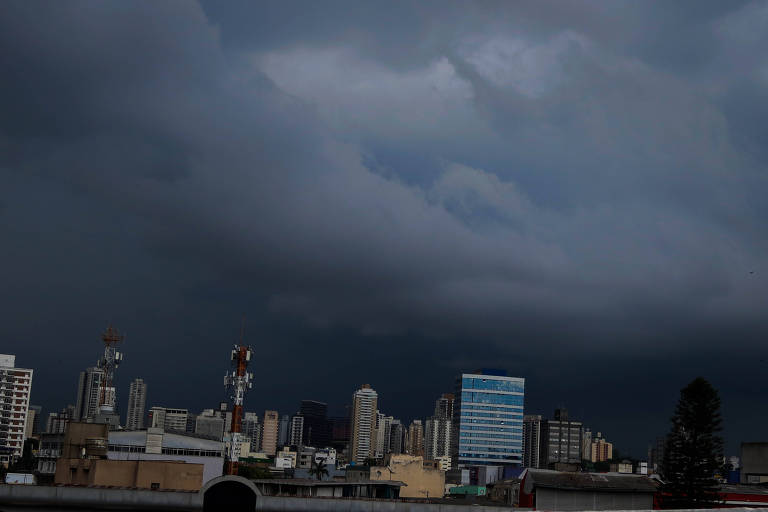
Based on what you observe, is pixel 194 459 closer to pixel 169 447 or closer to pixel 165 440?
pixel 169 447

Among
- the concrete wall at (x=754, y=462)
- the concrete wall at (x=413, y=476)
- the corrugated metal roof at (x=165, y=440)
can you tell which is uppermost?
the concrete wall at (x=754, y=462)

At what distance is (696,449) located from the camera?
224 ft

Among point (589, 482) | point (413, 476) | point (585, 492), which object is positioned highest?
point (589, 482)

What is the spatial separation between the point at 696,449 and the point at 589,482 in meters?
8.86

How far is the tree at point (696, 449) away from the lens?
68.2 m

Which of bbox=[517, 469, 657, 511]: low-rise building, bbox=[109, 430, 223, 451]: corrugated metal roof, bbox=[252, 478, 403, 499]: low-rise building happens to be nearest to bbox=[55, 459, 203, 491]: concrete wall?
bbox=[252, 478, 403, 499]: low-rise building

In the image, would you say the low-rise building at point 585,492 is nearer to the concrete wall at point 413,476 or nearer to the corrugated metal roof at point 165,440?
the corrugated metal roof at point 165,440

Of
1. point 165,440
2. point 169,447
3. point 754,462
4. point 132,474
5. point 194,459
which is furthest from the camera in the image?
point 165,440

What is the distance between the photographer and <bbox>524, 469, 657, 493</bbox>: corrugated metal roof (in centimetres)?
7056

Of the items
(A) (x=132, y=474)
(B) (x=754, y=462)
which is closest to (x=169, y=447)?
(A) (x=132, y=474)

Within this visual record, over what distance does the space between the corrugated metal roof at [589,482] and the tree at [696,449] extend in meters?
3.24

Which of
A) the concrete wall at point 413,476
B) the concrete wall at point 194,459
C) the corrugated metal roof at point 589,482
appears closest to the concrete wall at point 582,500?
the corrugated metal roof at point 589,482

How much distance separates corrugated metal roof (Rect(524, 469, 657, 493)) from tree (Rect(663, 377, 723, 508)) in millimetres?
3239

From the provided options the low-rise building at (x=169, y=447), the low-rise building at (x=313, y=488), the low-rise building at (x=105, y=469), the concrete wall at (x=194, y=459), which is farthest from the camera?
the low-rise building at (x=169, y=447)
